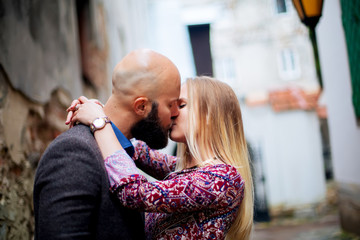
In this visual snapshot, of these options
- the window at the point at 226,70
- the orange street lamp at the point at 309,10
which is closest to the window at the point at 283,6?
the window at the point at 226,70

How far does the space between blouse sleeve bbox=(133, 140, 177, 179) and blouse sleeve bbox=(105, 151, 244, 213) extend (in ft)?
2.10

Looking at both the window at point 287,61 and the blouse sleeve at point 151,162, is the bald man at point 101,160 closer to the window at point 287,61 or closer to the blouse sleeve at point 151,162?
the blouse sleeve at point 151,162

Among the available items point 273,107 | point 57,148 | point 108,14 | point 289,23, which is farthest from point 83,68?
point 289,23

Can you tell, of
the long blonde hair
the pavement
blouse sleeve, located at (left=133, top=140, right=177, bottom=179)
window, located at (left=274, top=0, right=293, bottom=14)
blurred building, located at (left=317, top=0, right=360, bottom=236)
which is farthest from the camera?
window, located at (left=274, top=0, right=293, bottom=14)

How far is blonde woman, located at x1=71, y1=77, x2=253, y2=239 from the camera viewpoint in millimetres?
1635

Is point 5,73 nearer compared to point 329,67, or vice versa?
point 5,73

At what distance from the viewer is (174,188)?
1.68 metres

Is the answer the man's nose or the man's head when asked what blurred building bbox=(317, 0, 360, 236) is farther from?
the man's head

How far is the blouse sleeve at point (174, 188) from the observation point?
1.59 meters

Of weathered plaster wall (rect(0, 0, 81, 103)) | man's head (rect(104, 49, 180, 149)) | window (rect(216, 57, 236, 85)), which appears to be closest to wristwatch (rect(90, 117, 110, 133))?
man's head (rect(104, 49, 180, 149))

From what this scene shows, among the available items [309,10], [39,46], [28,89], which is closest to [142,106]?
[28,89]

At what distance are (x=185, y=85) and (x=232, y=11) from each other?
54.3 feet

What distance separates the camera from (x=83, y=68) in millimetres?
4648

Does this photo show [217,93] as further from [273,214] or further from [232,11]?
[232,11]
